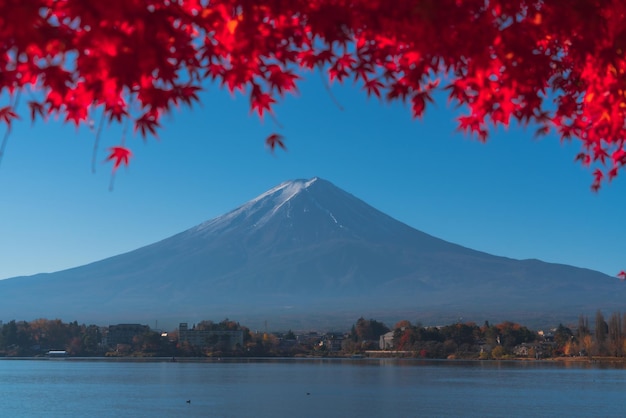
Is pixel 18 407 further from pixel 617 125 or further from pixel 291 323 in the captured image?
pixel 291 323

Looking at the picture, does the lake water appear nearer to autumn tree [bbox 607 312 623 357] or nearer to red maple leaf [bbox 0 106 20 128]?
autumn tree [bbox 607 312 623 357]

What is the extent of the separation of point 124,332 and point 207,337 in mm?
14864

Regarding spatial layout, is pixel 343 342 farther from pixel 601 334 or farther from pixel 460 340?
pixel 601 334

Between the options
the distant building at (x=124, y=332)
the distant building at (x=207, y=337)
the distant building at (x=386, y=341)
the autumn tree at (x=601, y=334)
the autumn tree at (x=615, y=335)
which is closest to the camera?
the autumn tree at (x=615, y=335)

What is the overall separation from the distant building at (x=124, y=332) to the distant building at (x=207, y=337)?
7.12m

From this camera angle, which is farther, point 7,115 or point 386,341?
point 386,341

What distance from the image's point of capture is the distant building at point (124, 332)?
133375mm

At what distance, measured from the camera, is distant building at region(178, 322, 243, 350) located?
127 m

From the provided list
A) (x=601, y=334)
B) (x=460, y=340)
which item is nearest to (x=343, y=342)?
(x=460, y=340)

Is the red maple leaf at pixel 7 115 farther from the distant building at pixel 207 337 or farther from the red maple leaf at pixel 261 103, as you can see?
the distant building at pixel 207 337

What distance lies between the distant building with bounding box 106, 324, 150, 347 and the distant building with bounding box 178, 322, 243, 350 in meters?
7.12

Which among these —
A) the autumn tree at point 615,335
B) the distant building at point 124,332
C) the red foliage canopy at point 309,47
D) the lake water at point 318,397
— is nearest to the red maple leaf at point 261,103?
the red foliage canopy at point 309,47

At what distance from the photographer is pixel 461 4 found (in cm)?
437

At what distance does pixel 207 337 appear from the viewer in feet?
426
